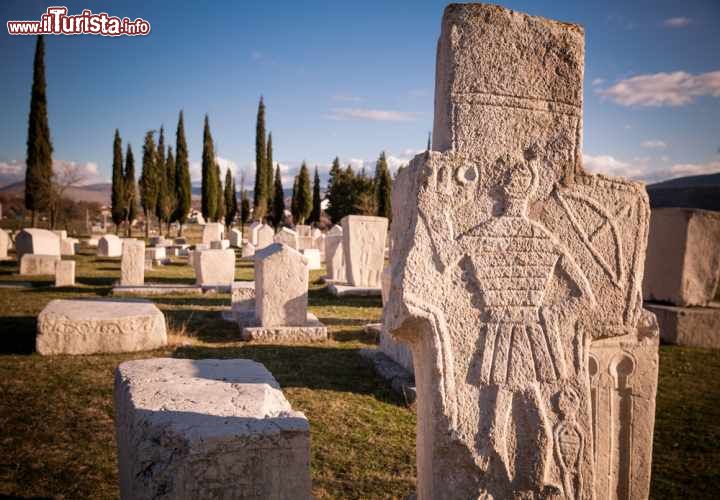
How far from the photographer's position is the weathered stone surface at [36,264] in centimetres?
1327

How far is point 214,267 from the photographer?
1202 cm

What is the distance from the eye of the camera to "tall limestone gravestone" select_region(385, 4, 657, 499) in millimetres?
1910

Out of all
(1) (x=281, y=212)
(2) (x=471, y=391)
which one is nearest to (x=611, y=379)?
(2) (x=471, y=391)

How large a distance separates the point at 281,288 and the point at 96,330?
2.55 meters

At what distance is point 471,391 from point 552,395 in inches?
14.3

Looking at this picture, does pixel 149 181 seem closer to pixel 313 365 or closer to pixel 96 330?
pixel 96 330

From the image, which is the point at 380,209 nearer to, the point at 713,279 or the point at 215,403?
the point at 713,279

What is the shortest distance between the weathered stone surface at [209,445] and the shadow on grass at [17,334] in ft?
14.3

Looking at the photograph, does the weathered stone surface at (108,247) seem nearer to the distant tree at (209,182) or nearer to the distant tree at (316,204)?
the distant tree at (209,182)

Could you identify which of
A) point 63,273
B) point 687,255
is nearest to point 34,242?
point 63,273

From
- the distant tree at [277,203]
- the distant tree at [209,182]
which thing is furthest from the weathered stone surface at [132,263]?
the distant tree at [277,203]

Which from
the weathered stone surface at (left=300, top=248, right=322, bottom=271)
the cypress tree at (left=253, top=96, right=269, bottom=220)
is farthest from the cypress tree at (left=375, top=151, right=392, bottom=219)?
the weathered stone surface at (left=300, top=248, right=322, bottom=271)

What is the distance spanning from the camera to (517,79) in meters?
1.98

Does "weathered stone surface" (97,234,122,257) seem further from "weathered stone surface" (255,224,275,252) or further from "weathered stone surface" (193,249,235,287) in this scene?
"weathered stone surface" (193,249,235,287)
